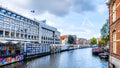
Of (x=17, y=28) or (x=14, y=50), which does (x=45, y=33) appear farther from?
(x=14, y=50)

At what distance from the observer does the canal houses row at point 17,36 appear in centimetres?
3978

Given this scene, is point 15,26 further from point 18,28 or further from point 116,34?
point 116,34

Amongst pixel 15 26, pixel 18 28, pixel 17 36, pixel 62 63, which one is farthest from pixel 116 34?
pixel 17 36

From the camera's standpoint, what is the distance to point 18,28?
66.1m

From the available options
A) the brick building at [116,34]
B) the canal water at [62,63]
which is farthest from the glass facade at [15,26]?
the brick building at [116,34]

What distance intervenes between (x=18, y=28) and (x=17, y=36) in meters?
3.19

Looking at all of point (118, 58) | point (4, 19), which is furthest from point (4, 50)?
point (118, 58)

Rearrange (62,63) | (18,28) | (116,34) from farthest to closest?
1. (18,28)
2. (62,63)
3. (116,34)

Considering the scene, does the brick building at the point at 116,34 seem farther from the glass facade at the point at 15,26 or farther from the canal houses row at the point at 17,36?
the glass facade at the point at 15,26

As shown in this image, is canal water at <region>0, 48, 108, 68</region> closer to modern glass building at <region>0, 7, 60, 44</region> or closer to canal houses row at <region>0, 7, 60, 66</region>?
canal houses row at <region>0, 7, 60, 66</region>

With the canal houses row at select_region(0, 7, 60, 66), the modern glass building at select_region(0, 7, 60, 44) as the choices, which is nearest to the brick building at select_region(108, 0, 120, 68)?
the canal houses row at select_region(0, 7, 60, 66)

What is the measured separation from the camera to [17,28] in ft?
214

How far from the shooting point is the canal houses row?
39.8 metres

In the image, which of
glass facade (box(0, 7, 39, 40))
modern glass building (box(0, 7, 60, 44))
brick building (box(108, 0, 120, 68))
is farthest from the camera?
modern glass building (box(0, 7, 60, 44))
